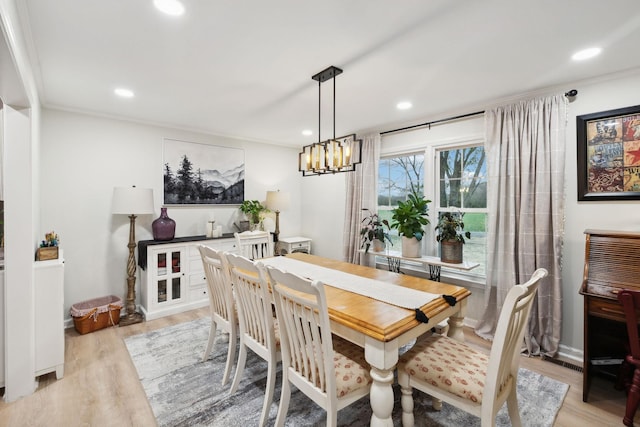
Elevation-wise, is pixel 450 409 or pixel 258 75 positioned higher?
pixel 258 75

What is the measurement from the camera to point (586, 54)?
6.59 feet

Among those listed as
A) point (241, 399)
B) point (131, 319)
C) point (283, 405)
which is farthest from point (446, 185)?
point (131, 319)

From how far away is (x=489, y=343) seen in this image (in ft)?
9.41

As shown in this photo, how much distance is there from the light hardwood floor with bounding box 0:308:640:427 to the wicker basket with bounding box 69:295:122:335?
0.34m

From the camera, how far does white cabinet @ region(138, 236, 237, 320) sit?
135 inches

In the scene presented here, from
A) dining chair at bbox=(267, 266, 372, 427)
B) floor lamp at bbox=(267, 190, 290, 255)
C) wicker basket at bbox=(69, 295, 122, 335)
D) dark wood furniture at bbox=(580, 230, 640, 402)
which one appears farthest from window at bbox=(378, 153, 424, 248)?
wicker basket at bbox=(69, 295, 122, 335)

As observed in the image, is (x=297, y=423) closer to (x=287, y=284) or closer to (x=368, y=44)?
(x=287, y=284)

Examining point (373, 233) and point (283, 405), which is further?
point (373, 233)

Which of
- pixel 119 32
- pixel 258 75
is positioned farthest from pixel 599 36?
pixel 119 32

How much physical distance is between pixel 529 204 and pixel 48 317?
4.13 m

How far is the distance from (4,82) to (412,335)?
9.25 feet

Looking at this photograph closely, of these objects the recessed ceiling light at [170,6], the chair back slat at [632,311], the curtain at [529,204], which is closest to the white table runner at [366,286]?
the chair back slat at [632,311]

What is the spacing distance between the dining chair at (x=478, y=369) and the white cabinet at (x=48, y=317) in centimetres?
260

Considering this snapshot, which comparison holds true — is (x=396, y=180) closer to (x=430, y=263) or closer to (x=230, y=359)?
(x=430, y=263)
